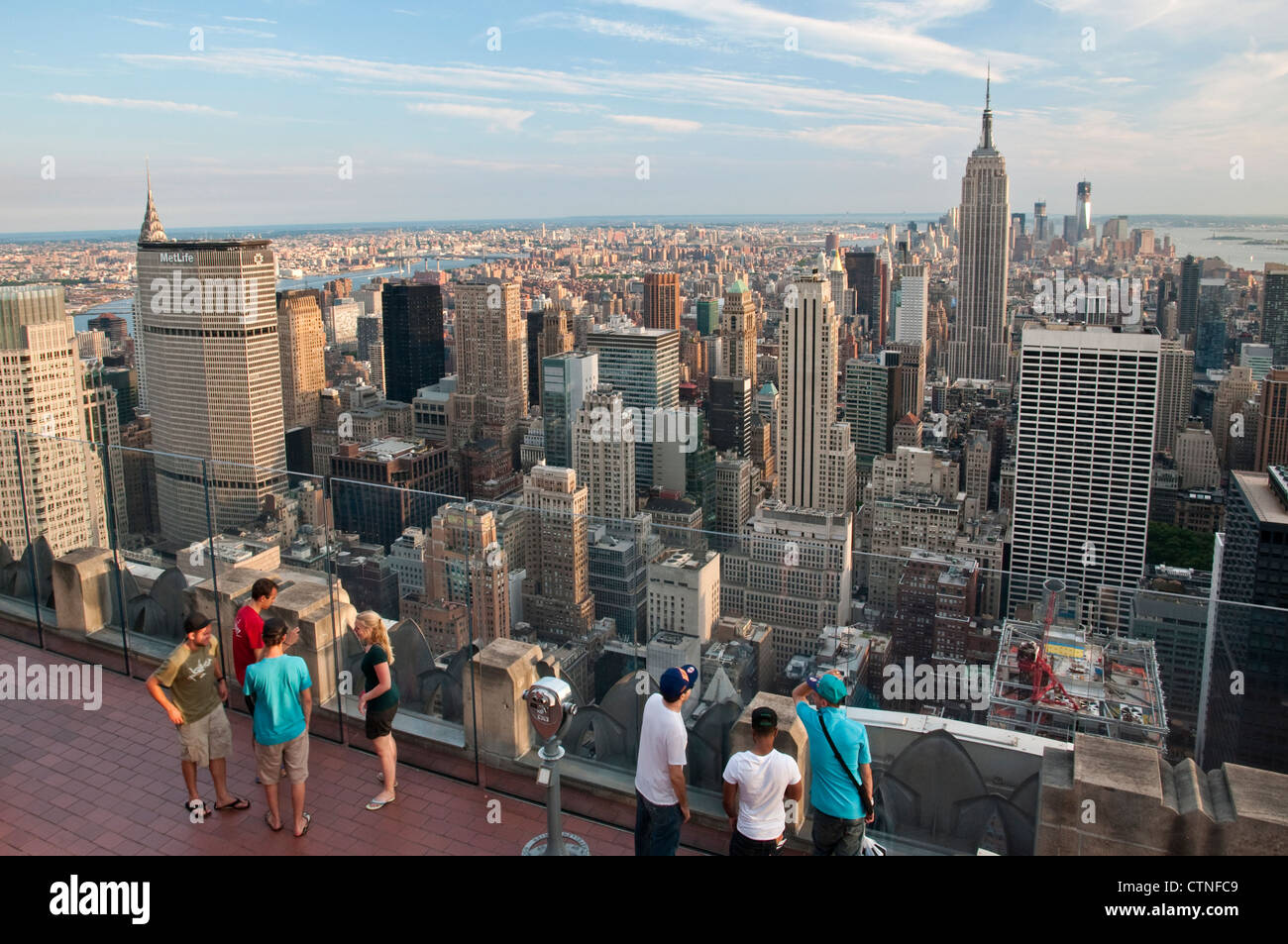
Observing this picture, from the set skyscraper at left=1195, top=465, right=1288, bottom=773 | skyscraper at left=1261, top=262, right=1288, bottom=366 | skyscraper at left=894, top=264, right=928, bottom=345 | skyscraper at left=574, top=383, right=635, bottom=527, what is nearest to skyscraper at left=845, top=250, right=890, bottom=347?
A: skyscraper at left=894, top=264, right=928, bottom=345

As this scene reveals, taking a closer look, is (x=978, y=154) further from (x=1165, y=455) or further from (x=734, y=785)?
(x=734, y=785)

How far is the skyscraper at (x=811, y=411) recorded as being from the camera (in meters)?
39.8

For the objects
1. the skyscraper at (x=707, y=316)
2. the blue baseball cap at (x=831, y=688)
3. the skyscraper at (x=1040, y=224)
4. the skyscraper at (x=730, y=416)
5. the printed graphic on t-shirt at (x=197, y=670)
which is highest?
the skyscraper at (x=1040, y=224)

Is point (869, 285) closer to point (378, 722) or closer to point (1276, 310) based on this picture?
point (1276, 310)

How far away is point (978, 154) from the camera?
75250mm

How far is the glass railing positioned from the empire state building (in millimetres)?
70460

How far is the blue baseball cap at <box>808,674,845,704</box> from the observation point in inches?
118

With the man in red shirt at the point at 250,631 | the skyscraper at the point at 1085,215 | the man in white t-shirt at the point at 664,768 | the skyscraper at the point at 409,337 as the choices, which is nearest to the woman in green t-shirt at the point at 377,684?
the man in red shirt at the point at 250,631

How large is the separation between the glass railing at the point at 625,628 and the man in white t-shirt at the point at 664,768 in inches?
19.9

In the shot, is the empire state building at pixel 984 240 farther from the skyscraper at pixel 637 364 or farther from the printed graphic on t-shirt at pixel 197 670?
the printed graphic on t-shirt at pixel 197 670

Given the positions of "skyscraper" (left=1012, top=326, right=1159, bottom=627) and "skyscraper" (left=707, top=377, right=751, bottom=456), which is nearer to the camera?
"skyscraper" (left=1012, top=326, right=1159, bottom=627)

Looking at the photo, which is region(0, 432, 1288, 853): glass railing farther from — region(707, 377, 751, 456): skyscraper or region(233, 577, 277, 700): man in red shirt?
region(707, 377, 751, 456): skyscraper

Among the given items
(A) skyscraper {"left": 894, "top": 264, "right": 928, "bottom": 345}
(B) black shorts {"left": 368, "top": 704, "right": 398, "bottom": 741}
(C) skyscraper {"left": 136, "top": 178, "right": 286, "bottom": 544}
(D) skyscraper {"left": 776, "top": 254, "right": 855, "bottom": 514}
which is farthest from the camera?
(A) skyscraper {"left": 894, "top": 264, "right": 928, "bottom": 345}

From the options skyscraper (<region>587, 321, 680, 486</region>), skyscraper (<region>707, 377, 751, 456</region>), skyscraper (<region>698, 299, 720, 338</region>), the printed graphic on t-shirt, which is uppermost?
the printed graphic on t-shirt
